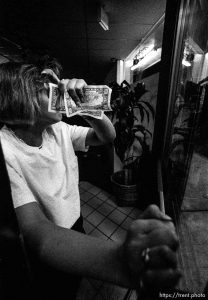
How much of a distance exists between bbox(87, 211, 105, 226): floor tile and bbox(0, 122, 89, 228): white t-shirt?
1284mm

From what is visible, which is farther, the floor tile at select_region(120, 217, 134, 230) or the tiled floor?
the floor tile at select_region(120, 217, 134, 230)

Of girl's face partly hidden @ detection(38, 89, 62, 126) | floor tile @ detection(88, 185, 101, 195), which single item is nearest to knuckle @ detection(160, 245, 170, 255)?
girl's face partly hidden @ detection(38, 89, 62, 126)

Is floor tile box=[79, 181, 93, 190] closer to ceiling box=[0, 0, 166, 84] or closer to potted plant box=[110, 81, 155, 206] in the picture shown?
potted plant box=[110, 81, 155, 206]

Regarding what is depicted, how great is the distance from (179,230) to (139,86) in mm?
1702

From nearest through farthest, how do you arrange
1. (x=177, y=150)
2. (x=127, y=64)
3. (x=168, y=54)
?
(x=177, y=150) < (x=168, y=54) < (x=127, y=64)

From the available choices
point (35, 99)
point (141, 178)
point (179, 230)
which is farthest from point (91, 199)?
point (35, 99)

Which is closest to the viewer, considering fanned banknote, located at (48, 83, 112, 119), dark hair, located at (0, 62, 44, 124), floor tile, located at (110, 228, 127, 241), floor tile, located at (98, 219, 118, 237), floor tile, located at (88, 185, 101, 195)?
dark hair, located at (0, 62, 44, 124)

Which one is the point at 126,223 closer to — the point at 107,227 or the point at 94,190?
the point at 107,227

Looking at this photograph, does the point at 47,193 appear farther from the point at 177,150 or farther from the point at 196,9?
the point at 196,9

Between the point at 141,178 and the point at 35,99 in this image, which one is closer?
the point at 35,99

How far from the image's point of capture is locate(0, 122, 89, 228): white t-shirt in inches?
30.3

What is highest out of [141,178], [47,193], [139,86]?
[139,86]

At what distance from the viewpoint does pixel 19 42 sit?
3.61 m

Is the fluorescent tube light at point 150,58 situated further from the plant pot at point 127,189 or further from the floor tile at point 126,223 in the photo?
the floor tile at point 126,223
